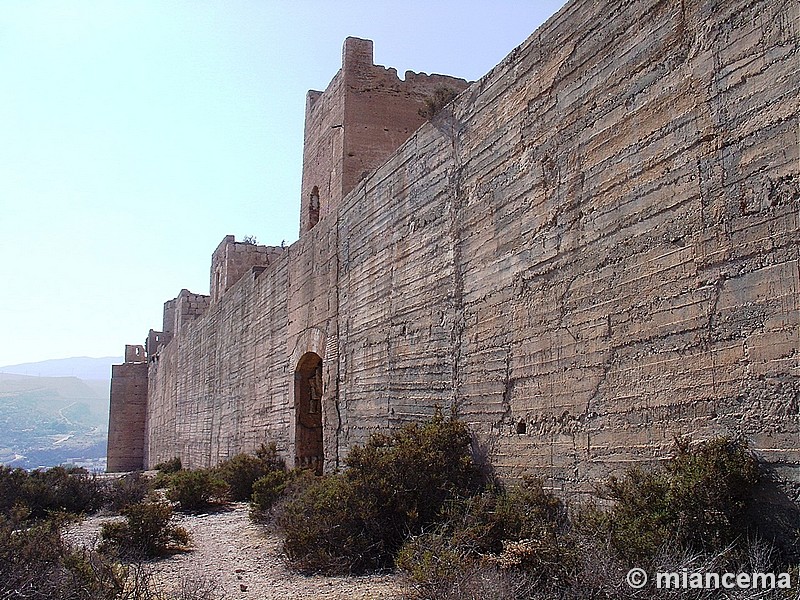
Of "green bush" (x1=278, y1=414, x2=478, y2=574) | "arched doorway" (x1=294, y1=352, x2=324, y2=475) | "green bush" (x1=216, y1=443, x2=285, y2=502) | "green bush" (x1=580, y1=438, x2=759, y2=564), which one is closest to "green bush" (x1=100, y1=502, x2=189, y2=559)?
"green bush" (x1=278, y1=414, x2=478, y2=574)

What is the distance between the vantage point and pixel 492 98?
260 inches

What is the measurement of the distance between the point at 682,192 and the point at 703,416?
127 cm

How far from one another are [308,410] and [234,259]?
828cm

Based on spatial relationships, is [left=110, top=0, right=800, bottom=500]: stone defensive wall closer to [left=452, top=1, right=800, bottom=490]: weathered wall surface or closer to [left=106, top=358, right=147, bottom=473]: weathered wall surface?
[left=452, top=1, right=800, bottom=490]: weathered wall surface

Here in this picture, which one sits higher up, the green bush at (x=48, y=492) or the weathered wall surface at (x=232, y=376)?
the weathered wall surface at (x=232, y=376)

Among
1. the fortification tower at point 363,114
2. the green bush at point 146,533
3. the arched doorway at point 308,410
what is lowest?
the green bush at point 146,533

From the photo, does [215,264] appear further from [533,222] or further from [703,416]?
[703,416]

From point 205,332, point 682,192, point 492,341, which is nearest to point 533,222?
point 492,341

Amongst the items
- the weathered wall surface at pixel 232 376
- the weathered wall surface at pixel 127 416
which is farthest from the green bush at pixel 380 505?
the weathered wall surface at pixel 127 416

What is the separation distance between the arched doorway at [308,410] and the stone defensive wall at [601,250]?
7.51 feet

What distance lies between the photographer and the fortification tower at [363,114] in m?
12.4

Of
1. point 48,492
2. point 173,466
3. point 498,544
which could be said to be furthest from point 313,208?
point 173,466

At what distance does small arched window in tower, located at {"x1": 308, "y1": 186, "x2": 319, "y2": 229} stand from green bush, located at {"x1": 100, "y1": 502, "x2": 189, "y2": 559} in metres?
7.34

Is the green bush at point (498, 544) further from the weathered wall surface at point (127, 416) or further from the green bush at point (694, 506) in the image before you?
the weathered wall surface at point (127, 416)
